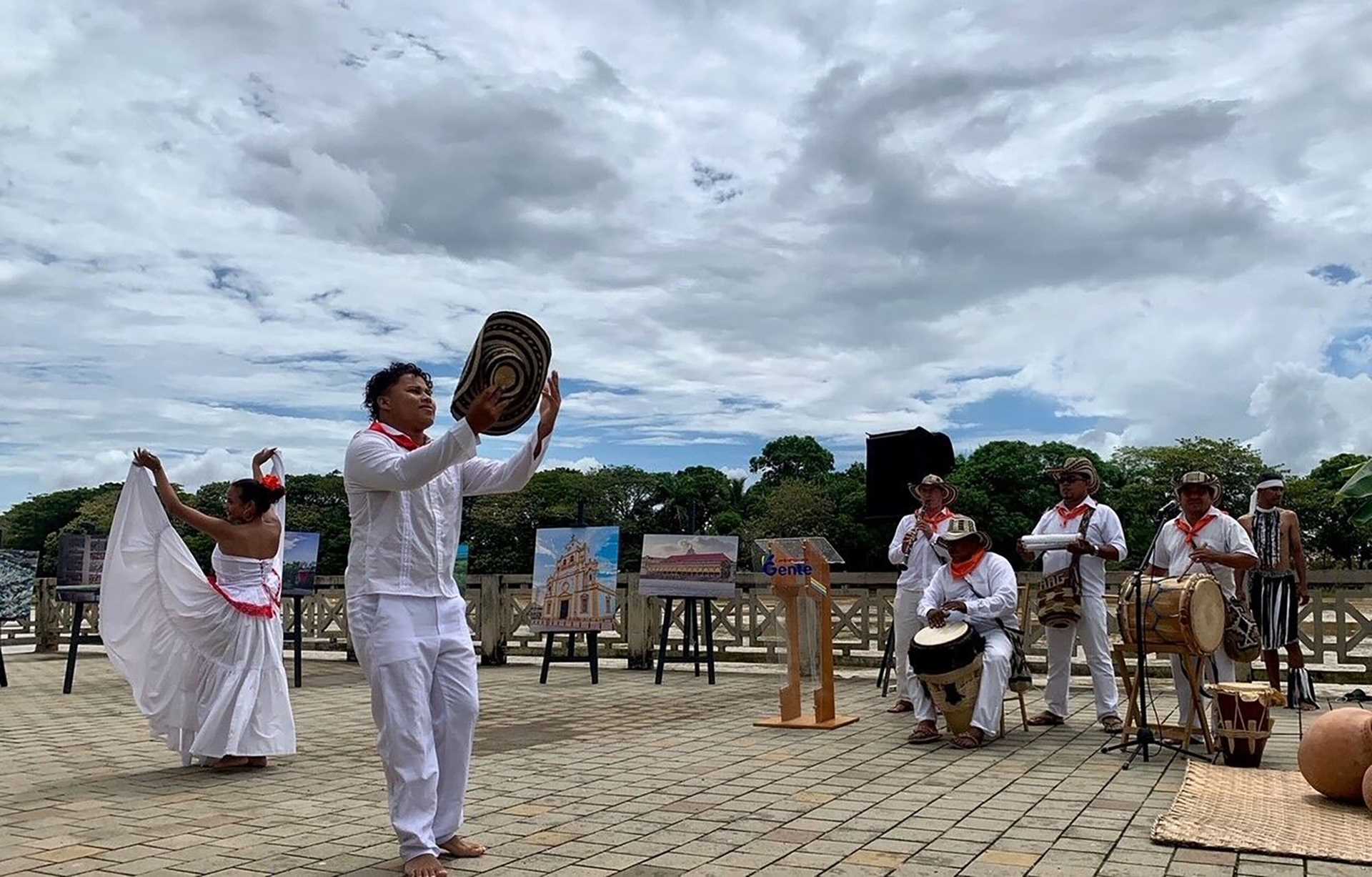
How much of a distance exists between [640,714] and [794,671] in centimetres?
158

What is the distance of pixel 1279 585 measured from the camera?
912 centimetres

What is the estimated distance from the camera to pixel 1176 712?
29.3 ft

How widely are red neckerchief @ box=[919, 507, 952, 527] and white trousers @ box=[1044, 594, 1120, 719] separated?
122cm

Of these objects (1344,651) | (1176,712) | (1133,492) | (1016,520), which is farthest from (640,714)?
(1133,492)

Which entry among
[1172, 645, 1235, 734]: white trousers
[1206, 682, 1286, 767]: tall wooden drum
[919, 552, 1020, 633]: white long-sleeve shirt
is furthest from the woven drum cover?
[919, 552, 1020, 633]: white long-sleeve shirt

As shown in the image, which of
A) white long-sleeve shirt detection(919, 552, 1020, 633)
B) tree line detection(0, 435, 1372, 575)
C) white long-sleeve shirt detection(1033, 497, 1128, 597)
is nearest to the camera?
white long-sleeve shirt detection(919, 552, 1020, 633)

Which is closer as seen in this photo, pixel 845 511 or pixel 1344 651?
pixel 1344 651

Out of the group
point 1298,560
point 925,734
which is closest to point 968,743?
point 925,734

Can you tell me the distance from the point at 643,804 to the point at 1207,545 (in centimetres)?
407

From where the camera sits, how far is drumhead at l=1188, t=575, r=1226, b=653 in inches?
261

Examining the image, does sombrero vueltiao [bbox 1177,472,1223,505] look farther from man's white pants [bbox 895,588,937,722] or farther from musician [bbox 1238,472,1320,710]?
man's white pants [bbox 895,588,937,722]

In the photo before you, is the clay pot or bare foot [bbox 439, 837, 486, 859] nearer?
bare foot [bbox 439, 837, 486, 859]

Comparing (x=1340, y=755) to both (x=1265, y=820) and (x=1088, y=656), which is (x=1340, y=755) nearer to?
(x=1265, y=820)

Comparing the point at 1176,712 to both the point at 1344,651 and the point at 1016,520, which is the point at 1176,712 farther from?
the point at 1016,520
